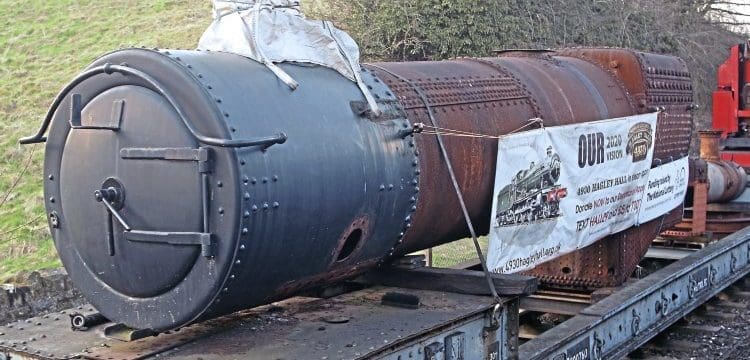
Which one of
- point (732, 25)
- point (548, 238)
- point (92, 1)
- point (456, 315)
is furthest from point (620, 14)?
point (456, 315)

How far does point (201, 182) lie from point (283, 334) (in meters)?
0.98

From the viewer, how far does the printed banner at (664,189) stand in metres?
7.71

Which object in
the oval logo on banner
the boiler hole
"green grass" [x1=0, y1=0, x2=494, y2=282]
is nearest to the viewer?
the boiler hole

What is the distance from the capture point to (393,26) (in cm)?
1592

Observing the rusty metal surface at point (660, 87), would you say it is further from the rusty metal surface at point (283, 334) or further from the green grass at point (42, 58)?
the rusty metal surface at point (283, 334)

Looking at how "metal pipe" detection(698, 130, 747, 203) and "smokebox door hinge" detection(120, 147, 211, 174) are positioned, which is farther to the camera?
"metal pipe" detection(698, 130, 747, 203)

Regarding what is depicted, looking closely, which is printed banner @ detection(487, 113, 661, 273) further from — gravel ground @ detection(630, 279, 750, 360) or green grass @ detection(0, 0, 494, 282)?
green grass @ detection(0, 0, 494, 282)

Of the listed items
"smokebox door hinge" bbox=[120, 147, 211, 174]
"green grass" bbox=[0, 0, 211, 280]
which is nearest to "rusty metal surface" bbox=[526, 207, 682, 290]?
"smokebox door hinge" bbox=[120, 147, 211, 174]

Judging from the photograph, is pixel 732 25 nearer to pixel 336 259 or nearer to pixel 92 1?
pixel 92 1

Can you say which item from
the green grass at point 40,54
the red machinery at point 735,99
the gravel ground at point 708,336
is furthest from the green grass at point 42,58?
the red machinery at point 735,99

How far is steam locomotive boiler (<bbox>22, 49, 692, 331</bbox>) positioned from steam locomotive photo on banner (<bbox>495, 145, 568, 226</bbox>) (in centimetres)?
73

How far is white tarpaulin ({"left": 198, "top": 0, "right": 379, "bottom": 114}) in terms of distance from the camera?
4227mm

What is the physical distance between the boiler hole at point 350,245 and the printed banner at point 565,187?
3.89 ft

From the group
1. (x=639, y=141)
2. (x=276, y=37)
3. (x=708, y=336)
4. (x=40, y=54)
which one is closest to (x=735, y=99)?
(x=708, y=336)
